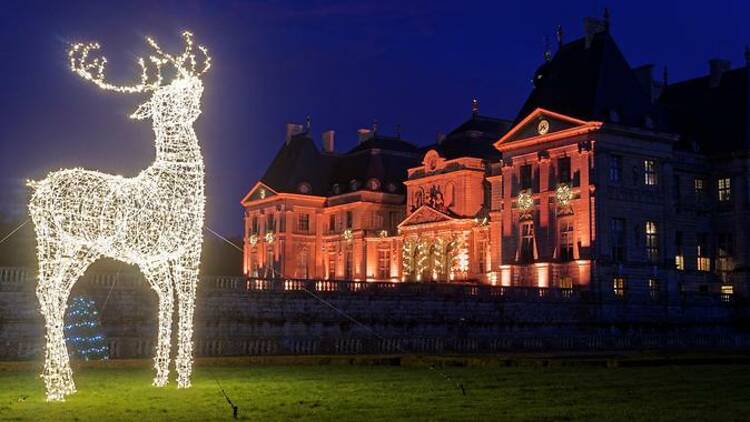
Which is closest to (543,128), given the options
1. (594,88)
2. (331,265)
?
(594,88)

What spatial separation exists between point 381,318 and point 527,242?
18.4 metres

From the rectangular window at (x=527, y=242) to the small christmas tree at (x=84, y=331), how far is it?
3147 cm

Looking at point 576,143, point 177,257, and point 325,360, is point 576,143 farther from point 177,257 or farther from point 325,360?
point 177,257

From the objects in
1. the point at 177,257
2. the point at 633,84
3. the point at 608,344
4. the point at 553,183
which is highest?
the point at 633,84

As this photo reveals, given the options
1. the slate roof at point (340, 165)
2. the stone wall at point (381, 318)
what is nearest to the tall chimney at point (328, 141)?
the slate roof at point (340, 165)

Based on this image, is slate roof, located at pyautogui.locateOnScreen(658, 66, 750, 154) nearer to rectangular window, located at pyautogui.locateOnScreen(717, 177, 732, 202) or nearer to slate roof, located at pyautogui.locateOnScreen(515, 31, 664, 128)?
rectangular window, located at pyautogui.locateOnScreen(717, 177, 732, 202)

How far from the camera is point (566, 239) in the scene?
60250 mm

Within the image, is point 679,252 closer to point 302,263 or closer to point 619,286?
point 619,286

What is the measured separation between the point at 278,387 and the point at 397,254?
56.8 m

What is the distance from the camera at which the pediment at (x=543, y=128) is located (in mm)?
59406

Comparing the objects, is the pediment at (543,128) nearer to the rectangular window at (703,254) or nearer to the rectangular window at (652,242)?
the rectangular window at (652,242)

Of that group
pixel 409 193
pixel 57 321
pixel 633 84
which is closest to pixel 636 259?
pixel 633 84

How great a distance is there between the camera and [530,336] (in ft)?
169

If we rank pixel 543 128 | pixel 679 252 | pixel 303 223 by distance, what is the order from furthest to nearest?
pixel 303 223 < pixel 679 252 < pixel 543 128
